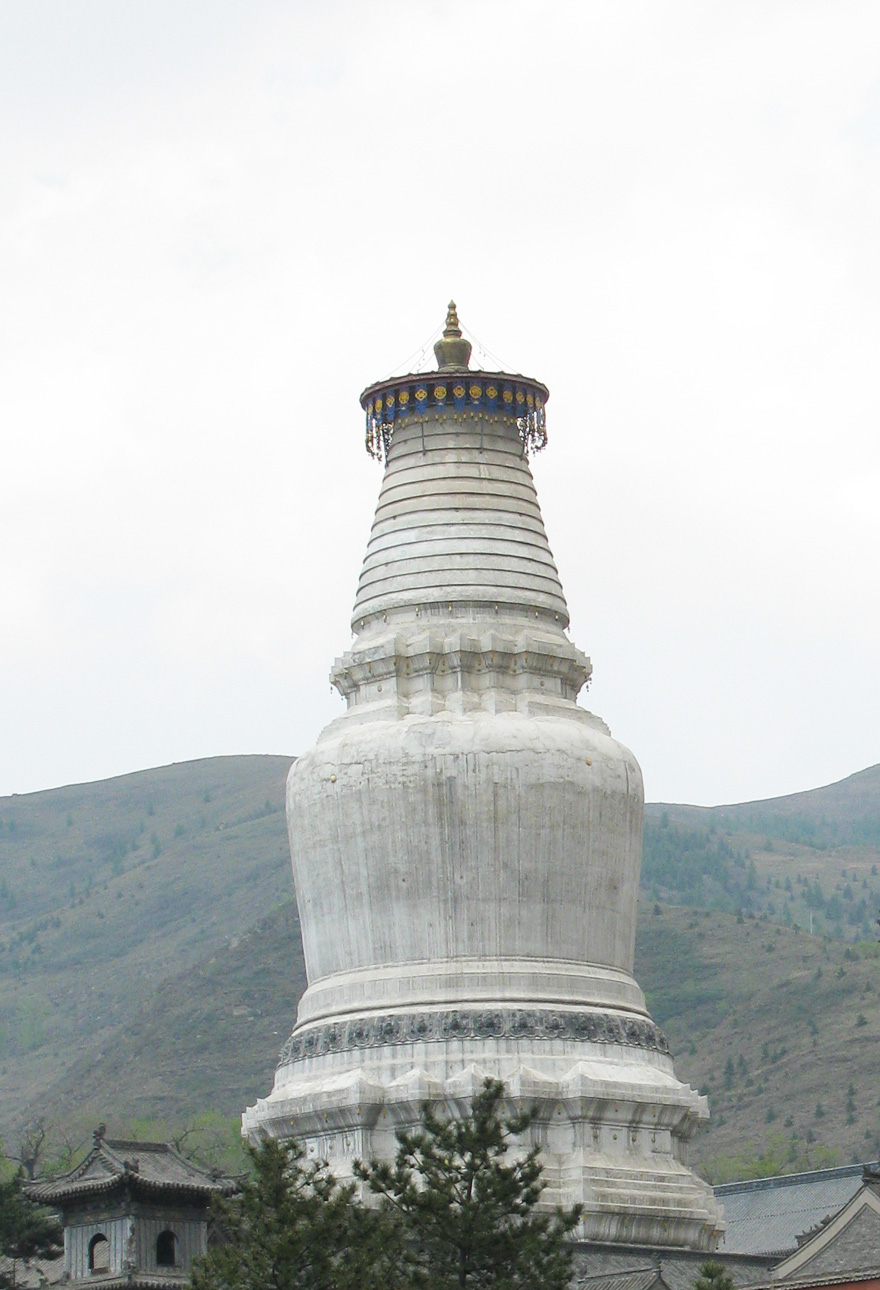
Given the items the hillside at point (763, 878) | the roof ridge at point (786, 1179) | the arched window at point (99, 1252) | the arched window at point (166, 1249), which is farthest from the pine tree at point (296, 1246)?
the hillside at point (763, 878)

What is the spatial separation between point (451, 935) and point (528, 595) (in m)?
5.59

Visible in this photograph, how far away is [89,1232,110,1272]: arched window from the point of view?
116ft

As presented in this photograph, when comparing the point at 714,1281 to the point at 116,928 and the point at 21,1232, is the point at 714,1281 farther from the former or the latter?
the point at 116,928

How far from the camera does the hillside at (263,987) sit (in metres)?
90.3

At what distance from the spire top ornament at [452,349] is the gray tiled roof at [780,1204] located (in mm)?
21261

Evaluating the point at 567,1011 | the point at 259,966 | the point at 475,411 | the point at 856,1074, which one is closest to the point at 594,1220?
the point at 567,1011

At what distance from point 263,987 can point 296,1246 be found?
96178 mm

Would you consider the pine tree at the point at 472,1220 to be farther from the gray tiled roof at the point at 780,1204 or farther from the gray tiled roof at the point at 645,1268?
the gray tiled roof at the point at 780,1204

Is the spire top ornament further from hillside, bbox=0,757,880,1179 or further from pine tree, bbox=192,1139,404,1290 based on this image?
hillside, bbox=0,757,880,1179

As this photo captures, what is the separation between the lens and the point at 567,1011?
116 ft

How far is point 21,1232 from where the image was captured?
1454 inches

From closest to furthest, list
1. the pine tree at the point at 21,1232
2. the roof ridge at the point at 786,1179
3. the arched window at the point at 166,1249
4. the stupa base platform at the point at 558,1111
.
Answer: the stupa base platform at the point at 558,1111 < the arched window at the point at 166,1249 < the pine tree at the point at 21,1232 < the roof ridge at the point at 786,1179

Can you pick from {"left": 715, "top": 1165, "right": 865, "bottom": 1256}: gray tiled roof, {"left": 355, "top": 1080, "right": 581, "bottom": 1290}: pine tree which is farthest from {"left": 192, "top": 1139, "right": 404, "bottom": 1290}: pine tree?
{"left": 715, "top": 1165, "right": 865, "bottom": 1256}: gray tiled roof

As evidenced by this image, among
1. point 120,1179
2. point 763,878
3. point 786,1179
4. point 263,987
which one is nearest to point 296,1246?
point 120,1179
